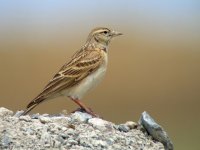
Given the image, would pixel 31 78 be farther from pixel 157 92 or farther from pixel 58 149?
pixel 58 149

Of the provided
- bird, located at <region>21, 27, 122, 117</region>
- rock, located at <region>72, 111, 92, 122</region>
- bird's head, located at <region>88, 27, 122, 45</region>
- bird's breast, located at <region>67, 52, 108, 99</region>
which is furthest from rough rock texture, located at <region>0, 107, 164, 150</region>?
bird's head, located at <region>88, 27, 122, 45</region>

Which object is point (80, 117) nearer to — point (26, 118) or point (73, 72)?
point (26, 118)

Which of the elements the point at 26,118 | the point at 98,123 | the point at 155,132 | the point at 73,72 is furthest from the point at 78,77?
the point at 155,132

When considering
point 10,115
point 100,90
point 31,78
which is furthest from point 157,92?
point 10,115

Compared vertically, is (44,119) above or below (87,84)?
below

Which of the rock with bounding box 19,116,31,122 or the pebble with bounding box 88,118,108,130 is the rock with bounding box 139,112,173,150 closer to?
the pebble with bounding box 88,118,108,130

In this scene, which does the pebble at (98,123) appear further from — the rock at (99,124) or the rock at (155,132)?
the rock at (155,132)
